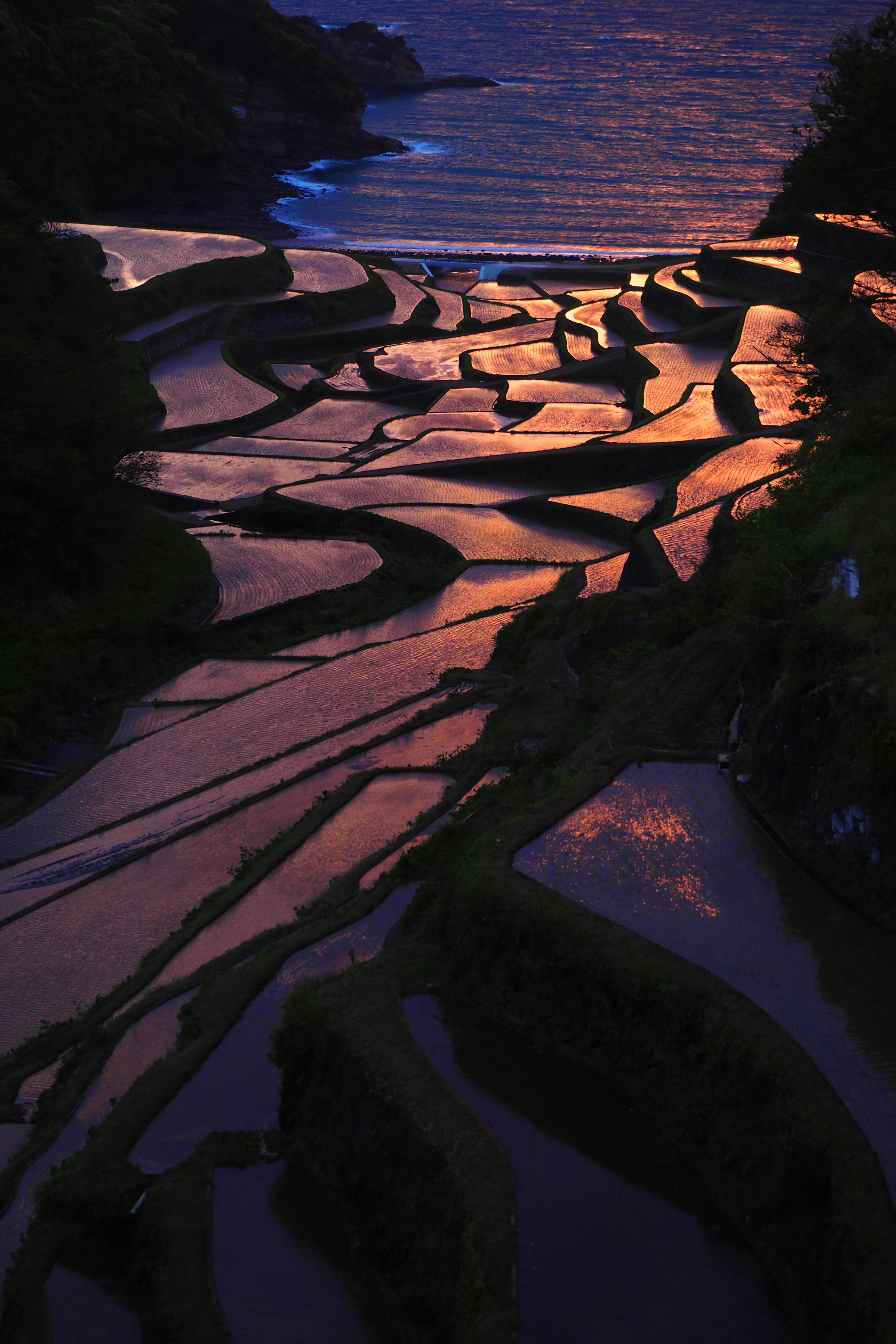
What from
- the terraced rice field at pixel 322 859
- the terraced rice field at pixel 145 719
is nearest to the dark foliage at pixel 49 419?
the terraced rice field at pixel 145 719

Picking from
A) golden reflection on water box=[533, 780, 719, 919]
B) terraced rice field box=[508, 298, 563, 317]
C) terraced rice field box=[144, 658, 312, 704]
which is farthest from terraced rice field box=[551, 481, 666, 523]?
terraced rice field box=[508, 298, 563, 317]

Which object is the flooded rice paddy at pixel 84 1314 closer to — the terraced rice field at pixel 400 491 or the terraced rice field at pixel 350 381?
the terraced rice field at pixel 400 491

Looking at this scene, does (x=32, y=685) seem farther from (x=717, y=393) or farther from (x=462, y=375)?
(x=462, y=375)

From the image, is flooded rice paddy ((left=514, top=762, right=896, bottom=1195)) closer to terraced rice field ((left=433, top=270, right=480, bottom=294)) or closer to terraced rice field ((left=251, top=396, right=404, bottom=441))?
terraced rice field ((left=251, top=396, right=404, bottom=441))

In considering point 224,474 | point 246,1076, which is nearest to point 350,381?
point 224,474

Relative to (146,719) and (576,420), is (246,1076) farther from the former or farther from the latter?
(576,420)
